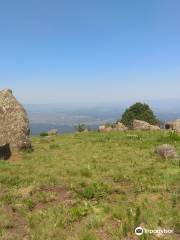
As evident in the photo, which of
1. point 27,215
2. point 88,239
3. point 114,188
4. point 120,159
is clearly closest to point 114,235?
point 88,239

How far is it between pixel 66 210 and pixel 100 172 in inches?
232

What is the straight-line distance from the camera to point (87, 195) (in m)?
15.3

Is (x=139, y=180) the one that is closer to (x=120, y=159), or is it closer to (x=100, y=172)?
(x=100, y=172)

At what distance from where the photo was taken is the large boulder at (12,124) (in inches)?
1021

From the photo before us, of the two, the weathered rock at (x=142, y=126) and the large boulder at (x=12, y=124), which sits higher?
the large boulder at (x=12, y=124)

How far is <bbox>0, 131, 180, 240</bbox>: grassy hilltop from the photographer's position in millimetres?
12203

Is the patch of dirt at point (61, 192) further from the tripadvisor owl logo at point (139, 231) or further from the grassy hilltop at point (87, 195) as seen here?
the tripadvisor owl logo at point (139, 231)

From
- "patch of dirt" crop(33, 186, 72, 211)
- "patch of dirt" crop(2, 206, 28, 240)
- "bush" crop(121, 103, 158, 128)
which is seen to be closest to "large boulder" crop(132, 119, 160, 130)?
"patch of dirt" crop(33, 186, 72, 211)

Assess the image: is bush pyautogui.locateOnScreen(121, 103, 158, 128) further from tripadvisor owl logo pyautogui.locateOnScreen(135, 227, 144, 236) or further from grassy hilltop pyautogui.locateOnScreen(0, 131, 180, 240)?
tripadvisor owl logo pyautogui.locateOnScreen(135, 227, 144, 236)

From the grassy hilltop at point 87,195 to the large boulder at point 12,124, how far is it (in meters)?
1.76

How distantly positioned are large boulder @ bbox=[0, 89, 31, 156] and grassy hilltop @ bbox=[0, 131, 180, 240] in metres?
1.76

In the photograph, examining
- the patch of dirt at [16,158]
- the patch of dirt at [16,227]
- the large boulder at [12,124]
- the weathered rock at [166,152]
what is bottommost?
the patch of dirt at [16,227]

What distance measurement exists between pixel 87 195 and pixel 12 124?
12960mm

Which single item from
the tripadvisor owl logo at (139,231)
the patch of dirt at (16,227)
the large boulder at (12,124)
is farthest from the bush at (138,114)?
the tripadvisor owl logo at (139,231)
